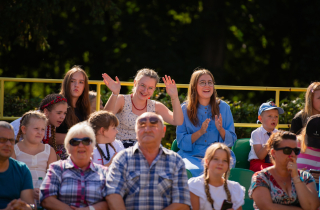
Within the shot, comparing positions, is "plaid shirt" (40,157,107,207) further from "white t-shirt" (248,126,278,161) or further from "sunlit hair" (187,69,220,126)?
"white t-shirt" (248,126,278,161)

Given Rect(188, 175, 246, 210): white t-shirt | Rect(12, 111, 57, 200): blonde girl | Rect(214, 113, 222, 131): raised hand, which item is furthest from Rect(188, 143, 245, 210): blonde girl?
Rect(12, 111, 57, 200): blonde girl

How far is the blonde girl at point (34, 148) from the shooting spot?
3.55 metres

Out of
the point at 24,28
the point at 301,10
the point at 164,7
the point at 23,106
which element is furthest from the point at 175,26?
the point at 23,106

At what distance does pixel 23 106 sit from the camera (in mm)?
5973

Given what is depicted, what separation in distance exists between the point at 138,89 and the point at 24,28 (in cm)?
373

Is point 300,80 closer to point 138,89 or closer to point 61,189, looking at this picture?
point 138,89

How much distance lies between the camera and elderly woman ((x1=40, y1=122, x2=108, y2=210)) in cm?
287

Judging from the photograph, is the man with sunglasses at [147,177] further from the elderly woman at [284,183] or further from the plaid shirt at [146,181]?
the elderly woman at [284,183]

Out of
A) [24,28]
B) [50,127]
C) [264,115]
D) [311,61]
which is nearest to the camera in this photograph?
[50,127]

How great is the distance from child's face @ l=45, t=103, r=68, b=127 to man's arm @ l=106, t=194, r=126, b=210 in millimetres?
1434

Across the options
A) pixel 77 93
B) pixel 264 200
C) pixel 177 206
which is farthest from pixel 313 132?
pixel 77 93

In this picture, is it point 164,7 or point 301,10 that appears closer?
point 301,10

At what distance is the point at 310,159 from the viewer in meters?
3.84

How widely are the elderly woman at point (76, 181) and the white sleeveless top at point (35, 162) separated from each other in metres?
0.67
